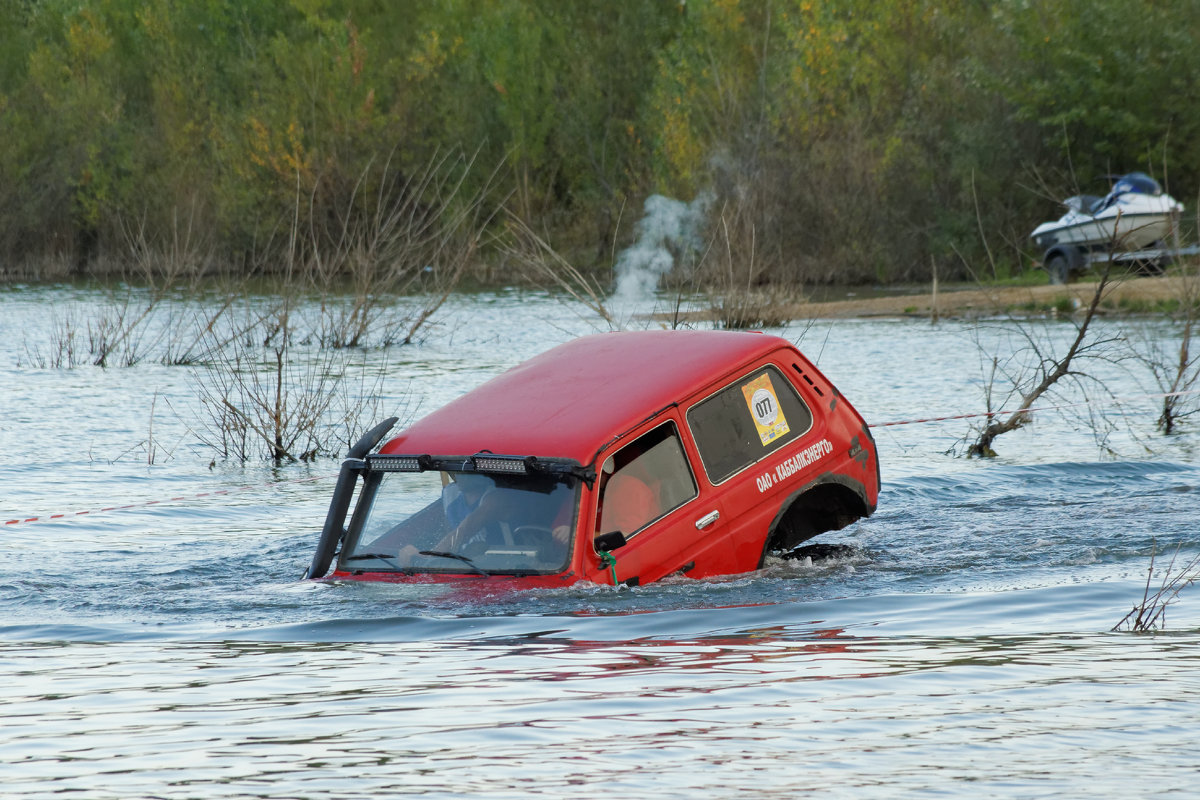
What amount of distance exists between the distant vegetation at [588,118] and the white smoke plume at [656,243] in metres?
1.10

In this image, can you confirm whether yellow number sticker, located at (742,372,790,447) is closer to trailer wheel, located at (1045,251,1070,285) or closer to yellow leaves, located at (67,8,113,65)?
trailer wheel, located at (1045,251,1070,285)

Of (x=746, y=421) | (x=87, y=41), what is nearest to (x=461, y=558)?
(x=746, y=421)

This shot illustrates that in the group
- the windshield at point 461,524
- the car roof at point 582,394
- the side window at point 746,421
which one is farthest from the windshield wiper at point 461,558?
the side window at point 746,421

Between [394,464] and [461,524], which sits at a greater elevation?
[394,464]

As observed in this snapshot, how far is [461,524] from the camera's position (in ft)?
28.5

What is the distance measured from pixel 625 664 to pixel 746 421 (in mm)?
2515

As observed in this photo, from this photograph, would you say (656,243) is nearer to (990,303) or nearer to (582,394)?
(990,303)

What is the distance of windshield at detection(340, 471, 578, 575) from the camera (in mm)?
8445

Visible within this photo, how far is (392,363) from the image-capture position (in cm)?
2809

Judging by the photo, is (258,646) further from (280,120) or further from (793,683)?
(280,120)

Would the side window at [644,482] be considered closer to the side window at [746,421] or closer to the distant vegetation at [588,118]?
the side window at [746,421]

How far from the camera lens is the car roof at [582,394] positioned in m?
8.76

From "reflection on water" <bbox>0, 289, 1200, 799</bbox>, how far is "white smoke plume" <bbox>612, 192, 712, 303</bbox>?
69.3 ft

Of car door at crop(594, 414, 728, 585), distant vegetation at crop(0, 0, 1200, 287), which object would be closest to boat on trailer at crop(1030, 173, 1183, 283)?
distant vegetation at crop(0, 0, 1200, 287)
